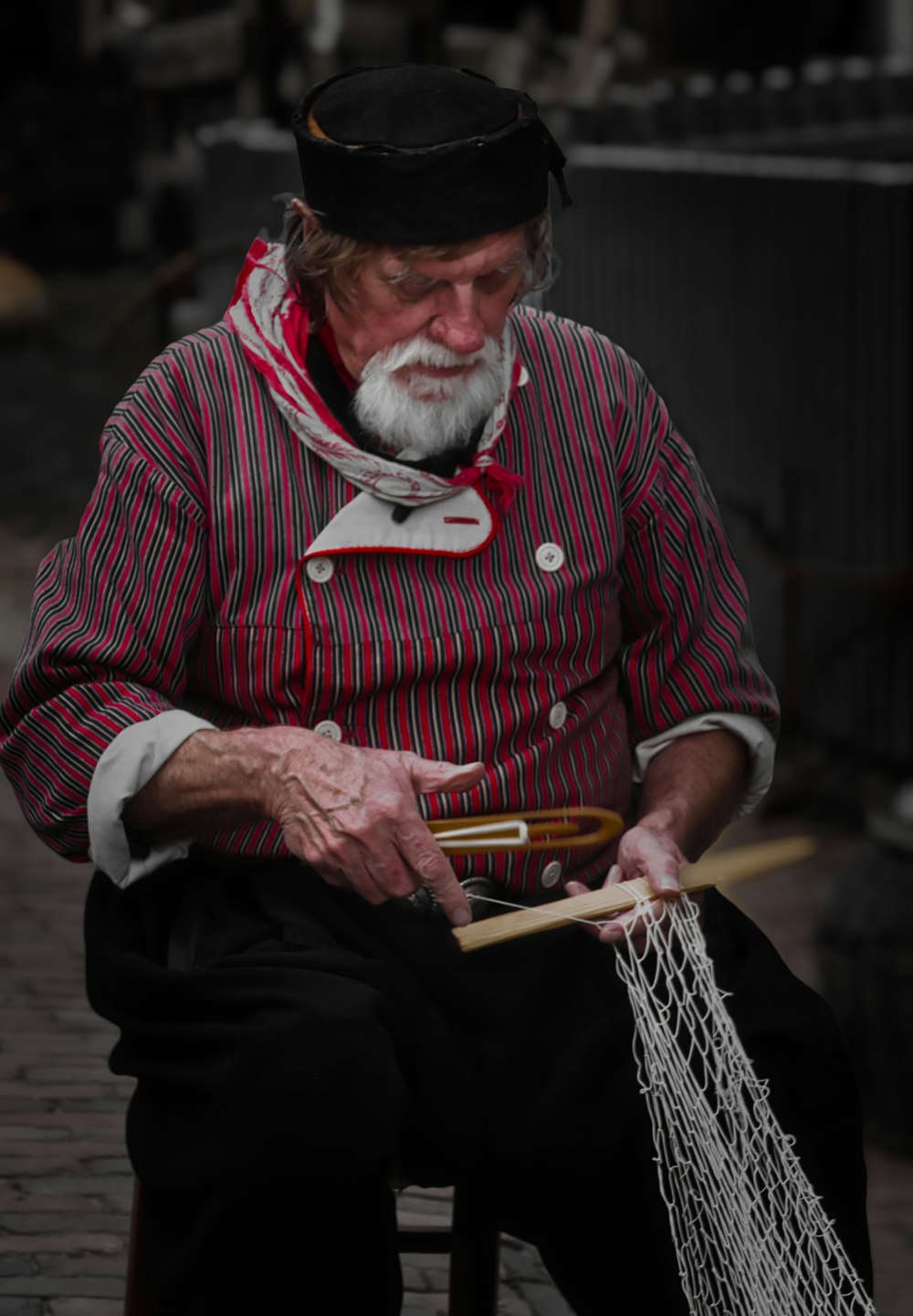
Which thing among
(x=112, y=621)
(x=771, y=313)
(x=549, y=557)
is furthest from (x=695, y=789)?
(x=771, y=313)

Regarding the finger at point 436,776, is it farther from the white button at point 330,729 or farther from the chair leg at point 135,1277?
the chair leg at point 135,1277

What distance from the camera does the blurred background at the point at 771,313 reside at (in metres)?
7.12

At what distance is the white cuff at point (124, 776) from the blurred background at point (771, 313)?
0.96m

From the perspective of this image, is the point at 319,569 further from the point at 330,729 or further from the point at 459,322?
the point at 459,322

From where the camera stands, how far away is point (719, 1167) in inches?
86.1

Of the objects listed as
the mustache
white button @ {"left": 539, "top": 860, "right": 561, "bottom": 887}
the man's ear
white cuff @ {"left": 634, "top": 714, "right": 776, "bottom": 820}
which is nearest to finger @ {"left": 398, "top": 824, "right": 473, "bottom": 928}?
white button @ {"left": 539, "top": 860, "right": 561, "bottom": 887}

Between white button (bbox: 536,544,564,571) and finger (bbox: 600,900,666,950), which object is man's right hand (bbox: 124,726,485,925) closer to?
finger (bbox: 600,900,666,950)

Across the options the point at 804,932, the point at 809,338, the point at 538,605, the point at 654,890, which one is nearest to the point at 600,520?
the point at 538,605

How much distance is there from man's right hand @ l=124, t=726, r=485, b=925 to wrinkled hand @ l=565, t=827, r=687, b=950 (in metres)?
0.18

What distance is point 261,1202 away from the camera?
2098 millimetres

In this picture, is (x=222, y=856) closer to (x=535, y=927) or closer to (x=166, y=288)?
(x=535, y=927)

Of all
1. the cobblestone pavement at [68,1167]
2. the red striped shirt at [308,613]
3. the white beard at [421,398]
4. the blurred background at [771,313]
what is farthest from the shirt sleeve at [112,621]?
the cobblestone pavement at [68,1167]

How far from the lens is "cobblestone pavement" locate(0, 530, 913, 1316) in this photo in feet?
10.3

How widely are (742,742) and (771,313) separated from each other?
Answer: 5.27 m
